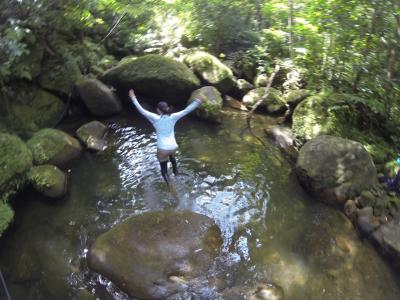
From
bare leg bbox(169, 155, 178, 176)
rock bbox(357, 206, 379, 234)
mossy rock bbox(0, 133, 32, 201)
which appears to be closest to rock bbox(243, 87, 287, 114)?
bare leg bbox(169, 155, 178, 176)

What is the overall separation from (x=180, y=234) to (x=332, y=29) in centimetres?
593

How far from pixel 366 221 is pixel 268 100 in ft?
16.4

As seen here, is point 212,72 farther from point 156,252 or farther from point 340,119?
point 156,252

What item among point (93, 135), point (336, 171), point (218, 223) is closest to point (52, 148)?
point (93, 135)

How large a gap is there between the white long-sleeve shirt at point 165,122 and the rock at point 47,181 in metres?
2.10

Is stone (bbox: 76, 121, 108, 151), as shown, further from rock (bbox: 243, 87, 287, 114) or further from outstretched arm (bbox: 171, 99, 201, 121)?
rock (bbox: 243, 87, 287, 114)

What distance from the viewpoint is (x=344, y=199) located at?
6.77 metres

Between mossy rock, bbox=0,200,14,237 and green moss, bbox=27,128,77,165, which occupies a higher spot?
mossy rock, bbox=0,200,14,237

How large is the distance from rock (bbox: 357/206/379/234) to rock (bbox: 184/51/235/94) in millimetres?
5745

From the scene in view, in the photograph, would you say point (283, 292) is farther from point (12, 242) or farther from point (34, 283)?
point (12, 242)

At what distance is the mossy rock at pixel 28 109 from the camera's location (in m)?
8.34

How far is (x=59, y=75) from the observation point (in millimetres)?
9562

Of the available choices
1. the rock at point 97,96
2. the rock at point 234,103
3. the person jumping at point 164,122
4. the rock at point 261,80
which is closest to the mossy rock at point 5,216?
the person jumping at point 164,122

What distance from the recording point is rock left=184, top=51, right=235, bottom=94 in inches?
422
